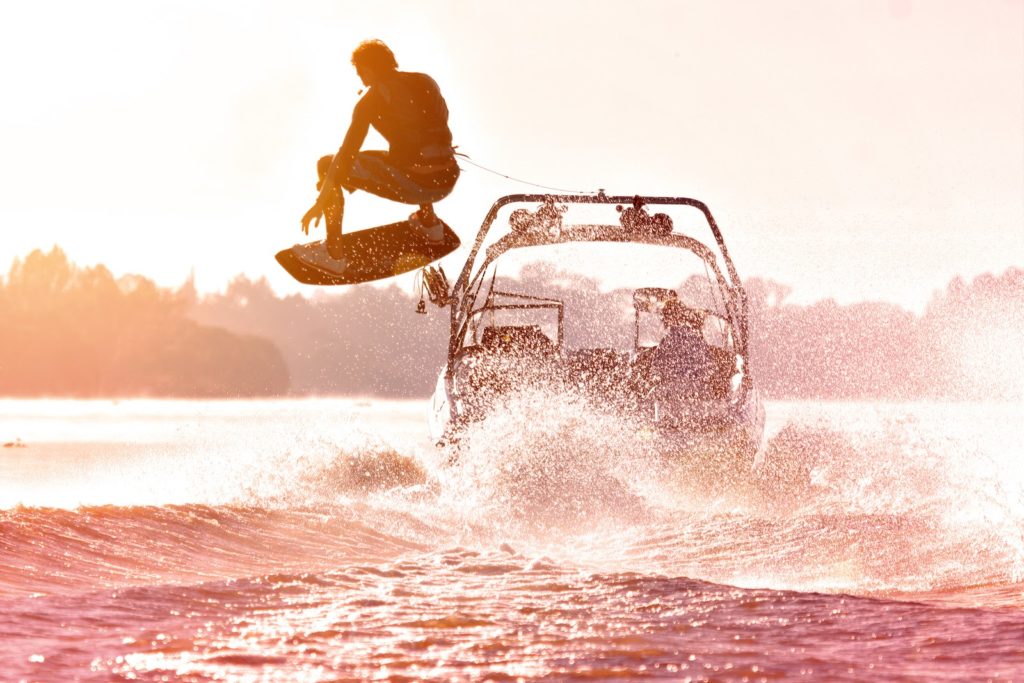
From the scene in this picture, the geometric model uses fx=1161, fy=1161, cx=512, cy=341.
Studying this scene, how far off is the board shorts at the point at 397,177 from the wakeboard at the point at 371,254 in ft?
3.01

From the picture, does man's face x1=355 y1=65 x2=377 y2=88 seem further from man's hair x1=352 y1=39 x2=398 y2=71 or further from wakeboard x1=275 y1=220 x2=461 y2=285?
wakeboard x1=275 y1=220 x2=461 y2=285

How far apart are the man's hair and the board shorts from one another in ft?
1.91

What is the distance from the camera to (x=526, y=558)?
24.3 feet

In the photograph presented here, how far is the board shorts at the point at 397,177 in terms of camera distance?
25.7 feet

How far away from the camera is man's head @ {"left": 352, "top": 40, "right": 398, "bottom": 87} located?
25.7 ft

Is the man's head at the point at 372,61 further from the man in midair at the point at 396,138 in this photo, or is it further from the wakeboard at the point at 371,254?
the wakeboard at the point at 371,254

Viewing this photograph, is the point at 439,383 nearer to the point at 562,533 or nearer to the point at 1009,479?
the point at 562,533

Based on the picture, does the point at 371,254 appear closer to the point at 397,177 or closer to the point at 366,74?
the point at 397,177

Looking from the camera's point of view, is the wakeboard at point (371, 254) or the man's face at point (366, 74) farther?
the wakeboard at point (371, 254)

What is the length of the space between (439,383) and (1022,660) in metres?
8.07

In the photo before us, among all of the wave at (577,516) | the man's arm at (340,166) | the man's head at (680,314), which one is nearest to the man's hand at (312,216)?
the man's arm at (340,166)

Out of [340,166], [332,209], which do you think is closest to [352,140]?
[340,166]

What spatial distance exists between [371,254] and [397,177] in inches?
54.4

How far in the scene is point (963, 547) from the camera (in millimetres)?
8492
